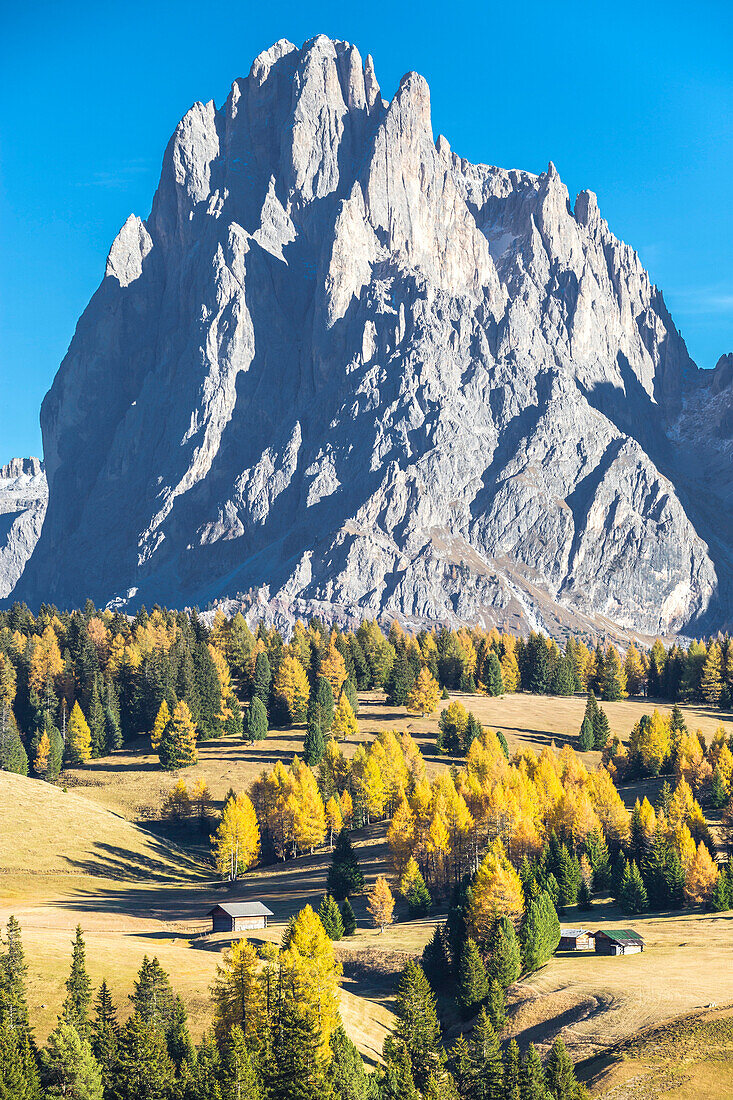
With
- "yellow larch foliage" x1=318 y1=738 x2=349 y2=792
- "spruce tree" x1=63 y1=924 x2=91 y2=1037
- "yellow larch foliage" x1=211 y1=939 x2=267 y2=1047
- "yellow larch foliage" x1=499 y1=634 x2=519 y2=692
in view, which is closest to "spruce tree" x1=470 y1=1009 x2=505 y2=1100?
"yellow larch foliage" x1=211 y1=939 x2=267 y2=1047

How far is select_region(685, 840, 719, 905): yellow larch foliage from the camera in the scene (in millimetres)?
89125

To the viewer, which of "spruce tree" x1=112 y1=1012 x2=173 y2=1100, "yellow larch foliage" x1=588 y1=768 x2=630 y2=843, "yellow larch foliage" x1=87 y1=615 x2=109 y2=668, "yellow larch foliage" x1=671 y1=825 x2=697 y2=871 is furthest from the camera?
"yellow larch foliage" x1=87 y1=615 x2=109 y2=668

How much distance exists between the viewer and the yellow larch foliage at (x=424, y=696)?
152m

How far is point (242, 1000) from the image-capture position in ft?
171

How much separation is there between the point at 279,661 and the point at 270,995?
10876cm

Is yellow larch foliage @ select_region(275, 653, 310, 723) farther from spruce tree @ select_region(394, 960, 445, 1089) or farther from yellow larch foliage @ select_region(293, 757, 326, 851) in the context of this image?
spruce tree @ select_region(394, 960, 445, 1089)

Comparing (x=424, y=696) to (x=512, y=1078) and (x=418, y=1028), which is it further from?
(x=512, y=1078)

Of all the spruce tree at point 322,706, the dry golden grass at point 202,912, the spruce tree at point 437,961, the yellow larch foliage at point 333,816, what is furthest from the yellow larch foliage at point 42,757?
the spruce tree at point 437,961

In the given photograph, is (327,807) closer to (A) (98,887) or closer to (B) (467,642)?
(A) (98,887)

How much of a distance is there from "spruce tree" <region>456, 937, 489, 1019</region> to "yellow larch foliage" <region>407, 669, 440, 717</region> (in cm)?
7935

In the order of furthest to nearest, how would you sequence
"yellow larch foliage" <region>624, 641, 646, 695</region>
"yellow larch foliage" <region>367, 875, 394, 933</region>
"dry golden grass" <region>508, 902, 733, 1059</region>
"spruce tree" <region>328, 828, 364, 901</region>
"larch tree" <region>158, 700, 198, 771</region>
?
"yellow larch foliage" <region>624, 641, 646, 695</region> < "larch tree" <region>158, 700, 198, 771</region> < "spruce tree" <region>328, 828, 364, 901</region> < "yellow larch foliage" <region>367, 875, 394, 933</region> < "dry golden grass" <region>508, 902, 733, 1059</region>

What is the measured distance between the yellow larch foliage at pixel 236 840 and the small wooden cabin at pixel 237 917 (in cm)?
2335

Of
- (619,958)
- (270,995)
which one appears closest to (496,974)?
(619,958)

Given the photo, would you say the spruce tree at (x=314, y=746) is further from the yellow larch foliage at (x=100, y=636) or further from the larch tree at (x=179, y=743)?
the yellow larch foliage at (x=100, y=636)
